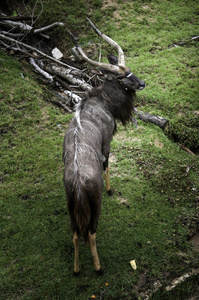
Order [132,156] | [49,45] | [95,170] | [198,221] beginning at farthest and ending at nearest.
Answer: [49,45], [132,156], [198,221], [95,170]

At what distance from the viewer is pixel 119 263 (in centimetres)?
439

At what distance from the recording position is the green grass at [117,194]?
4.17m

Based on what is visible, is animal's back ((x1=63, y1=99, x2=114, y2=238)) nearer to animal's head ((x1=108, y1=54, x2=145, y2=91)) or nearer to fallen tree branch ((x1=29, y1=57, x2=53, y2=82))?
animal's head ((x1=108, y1=54, x2=145, y2=91))

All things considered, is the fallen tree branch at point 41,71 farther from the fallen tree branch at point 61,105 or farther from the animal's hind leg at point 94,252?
the animal's hind leg at point 94,252

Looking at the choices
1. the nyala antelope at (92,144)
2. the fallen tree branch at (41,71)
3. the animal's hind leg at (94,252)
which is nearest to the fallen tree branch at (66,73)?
the fallen tree branch at (41,71)

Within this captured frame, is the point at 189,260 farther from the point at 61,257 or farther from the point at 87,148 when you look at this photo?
the point at 87,148

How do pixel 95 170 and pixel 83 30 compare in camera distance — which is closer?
pixel 95 170

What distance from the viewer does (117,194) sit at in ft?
18.1

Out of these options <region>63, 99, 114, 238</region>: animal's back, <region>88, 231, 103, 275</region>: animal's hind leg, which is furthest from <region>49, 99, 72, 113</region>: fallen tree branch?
<region>88, 231, 103, 275</region>: animal's hind leg

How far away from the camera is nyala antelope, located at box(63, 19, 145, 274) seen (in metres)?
3.50

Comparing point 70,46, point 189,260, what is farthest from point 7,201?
point 70,46

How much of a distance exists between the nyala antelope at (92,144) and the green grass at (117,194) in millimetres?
459

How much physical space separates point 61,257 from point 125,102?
314cm

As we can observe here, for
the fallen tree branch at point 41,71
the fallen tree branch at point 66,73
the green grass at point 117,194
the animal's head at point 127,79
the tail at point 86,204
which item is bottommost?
the green grass at point 117,194
